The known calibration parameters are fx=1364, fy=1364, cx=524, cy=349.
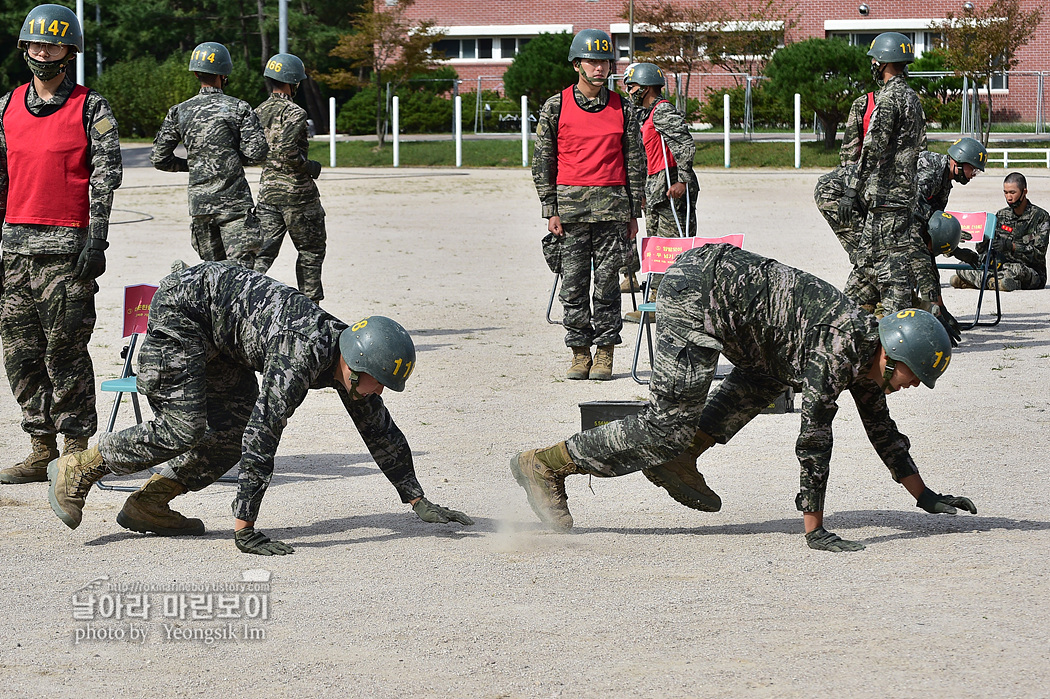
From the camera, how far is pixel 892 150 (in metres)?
10.9

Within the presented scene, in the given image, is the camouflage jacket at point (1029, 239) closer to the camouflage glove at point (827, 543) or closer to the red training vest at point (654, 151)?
the red training vest at point (654, 151)

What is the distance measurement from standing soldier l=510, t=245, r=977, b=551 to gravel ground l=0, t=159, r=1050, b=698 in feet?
1.13

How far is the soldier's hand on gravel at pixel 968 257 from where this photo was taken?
13.0 metres

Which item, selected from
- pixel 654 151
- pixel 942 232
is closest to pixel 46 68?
pixel 654 151

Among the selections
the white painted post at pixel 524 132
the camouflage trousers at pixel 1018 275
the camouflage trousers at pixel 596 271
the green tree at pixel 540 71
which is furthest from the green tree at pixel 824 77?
the camouflage trousers at pixel 596 271

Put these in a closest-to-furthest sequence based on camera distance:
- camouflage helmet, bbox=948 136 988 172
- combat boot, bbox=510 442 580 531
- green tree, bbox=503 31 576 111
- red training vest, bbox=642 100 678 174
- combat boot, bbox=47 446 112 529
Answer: combat boot, bbox=47 446 112 529 → combat boot, bbox=510 442 580 531 → camouflage helmet, bbox=948 136 988 172 → red training vest, bbox=642 100 678 174 → green tree, bbox=503 31 576 111

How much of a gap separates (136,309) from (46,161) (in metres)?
0.95

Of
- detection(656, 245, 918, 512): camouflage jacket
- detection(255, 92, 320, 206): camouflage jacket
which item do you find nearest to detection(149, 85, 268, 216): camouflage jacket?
detection(255, 92, 320, 206): camouflage jacket

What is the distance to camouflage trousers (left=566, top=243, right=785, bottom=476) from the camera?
595cm

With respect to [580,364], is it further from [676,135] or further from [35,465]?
[35,465]

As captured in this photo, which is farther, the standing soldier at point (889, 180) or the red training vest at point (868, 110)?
the red training vest at point (868, 110)

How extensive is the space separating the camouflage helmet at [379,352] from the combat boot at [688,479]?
4.53 feet

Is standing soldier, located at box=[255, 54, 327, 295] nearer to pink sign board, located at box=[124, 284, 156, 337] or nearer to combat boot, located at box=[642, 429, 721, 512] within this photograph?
pink sign board, located at box=[124, 284, 156, 337]

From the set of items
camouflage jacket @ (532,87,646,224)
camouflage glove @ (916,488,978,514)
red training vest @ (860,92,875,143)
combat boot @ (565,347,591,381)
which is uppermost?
red training vest @ (860,92,875,143)
